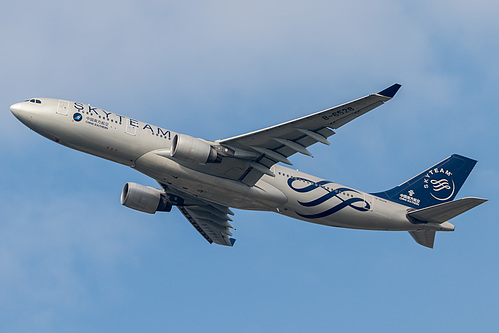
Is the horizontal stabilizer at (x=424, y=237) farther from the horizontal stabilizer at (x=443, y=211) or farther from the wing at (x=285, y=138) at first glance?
the wing at (x=285, y=138)

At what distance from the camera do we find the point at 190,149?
38688mm

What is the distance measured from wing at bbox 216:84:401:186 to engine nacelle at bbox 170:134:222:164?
1508 millimetres

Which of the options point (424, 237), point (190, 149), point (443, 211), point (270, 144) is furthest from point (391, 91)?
point (424, 237)

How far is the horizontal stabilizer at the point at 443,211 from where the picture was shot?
4171cm

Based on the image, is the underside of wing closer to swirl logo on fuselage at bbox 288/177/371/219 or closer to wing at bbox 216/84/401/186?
wing at bbox 216/84/401/186

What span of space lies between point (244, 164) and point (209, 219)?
1035 centimetres

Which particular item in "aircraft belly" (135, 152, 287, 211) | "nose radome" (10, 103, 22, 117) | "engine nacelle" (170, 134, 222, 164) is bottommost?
"aircraft belly" (135, 152, 287, 211)

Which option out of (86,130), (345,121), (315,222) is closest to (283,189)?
(315,222)

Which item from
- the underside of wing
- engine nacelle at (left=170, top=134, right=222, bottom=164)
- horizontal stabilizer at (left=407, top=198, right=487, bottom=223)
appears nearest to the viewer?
the underside of wing

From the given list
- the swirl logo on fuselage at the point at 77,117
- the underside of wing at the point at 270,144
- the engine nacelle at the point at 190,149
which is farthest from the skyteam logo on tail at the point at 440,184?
the swirl logo on fuselage at the point at 77,117

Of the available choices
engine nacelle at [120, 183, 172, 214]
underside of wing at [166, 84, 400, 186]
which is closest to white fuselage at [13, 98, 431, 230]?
underside of wing at [166, 84, 400, 186]

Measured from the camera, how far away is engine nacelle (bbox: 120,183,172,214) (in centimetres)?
4653

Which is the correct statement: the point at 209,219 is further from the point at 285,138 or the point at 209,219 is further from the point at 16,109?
the point at 16,109

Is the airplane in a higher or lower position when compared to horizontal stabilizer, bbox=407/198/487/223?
higher
